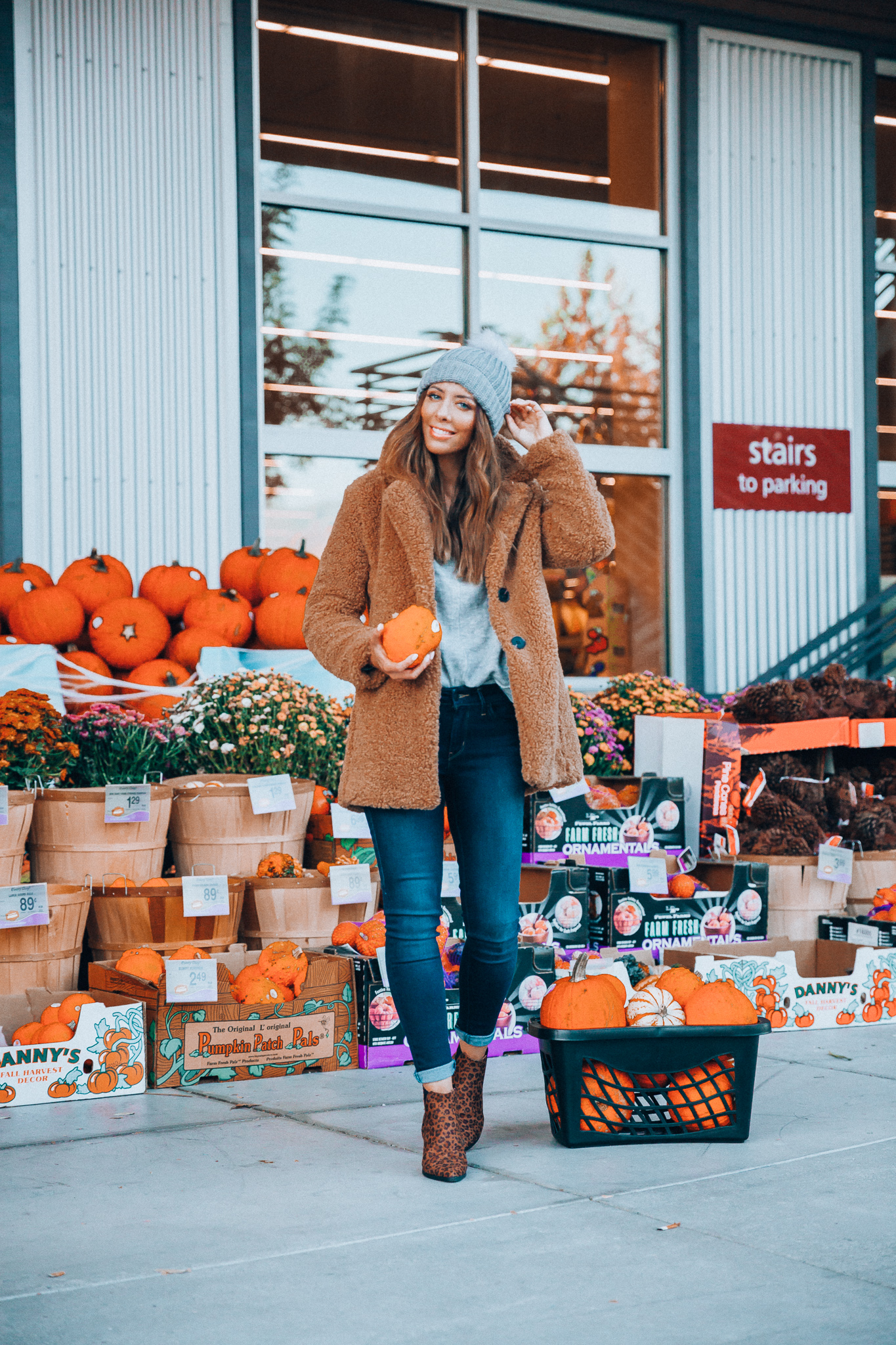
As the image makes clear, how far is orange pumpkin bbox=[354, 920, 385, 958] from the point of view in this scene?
3744 mm

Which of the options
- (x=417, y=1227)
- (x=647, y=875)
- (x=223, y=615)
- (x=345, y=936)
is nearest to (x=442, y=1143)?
(x=417, y=1227)

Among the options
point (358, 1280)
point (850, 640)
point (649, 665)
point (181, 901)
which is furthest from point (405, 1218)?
point (850, 640)

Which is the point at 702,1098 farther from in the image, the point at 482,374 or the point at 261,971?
the point at 482,374

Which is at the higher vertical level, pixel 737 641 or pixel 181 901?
pixel 737 641

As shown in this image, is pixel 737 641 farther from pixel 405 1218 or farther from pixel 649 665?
pixel 405 1218

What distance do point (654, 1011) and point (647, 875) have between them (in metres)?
1.48

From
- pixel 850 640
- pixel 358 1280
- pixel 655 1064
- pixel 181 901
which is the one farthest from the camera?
pixel 850 640

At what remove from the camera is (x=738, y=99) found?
8.47 metres

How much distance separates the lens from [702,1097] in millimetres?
2877

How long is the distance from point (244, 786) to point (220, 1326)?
7.53ft

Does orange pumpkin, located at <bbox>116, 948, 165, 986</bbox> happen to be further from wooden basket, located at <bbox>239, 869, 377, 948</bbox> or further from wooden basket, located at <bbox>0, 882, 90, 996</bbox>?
wooden basket, located at <bbox>239, 869, 377, 948</bbox>

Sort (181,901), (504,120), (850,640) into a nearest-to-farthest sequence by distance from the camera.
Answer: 1. (181,901)
2. (504,120)
3. (850,640)

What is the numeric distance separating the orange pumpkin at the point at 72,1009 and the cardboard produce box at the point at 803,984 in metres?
1.62

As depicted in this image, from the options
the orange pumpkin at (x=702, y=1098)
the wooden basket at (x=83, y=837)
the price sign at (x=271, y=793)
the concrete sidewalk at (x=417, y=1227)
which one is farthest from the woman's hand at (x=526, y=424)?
the wooden basket at (x=83, y=837)
